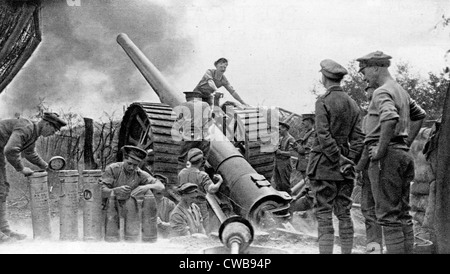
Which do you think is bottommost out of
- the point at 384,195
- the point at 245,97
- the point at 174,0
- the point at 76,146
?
the point at 384,195

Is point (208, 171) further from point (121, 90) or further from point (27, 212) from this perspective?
point (27, 212)

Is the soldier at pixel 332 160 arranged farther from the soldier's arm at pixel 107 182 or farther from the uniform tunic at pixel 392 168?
the soldier's arm at pixel 107 182

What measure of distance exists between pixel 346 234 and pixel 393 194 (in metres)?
0.63

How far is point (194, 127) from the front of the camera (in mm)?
8031

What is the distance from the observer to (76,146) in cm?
842

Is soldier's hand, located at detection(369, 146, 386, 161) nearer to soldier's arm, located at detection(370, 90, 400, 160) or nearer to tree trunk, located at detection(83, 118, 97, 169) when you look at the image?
soldier's arm, located at detection(370, 90, 400, 160)

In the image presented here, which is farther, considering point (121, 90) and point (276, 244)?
point (121, 90)

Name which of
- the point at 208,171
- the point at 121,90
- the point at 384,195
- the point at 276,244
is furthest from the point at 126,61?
the point at 384,195

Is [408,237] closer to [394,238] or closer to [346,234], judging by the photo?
[394,238]

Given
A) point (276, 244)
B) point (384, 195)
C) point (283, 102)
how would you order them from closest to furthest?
point (384, 195)
point (276, 244)
point (283, 102)

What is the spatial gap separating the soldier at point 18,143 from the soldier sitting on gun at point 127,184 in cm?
83

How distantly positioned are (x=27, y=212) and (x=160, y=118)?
1.95 meters

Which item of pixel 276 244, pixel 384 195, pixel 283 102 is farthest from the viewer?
pixel 283 102

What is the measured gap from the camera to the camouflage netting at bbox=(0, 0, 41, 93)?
7988mm
